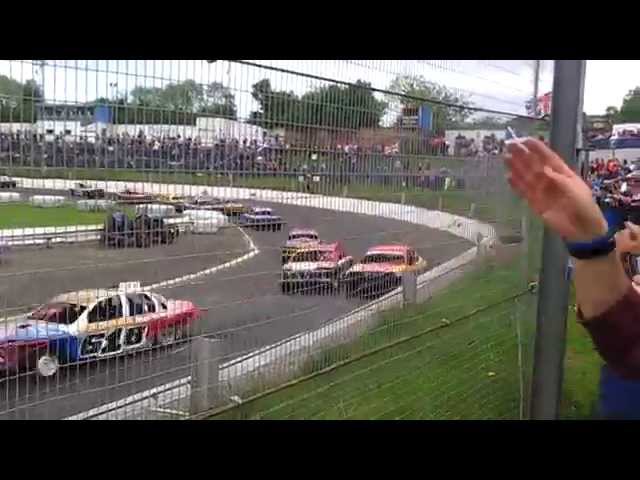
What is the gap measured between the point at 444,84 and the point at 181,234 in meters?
1.59

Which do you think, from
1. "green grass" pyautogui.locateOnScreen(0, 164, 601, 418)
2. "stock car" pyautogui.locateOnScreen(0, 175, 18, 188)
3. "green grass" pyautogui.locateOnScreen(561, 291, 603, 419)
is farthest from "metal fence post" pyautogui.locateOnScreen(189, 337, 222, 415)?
"green grass" pyautogui.locateOnScreen(561, 291, 603, 419)

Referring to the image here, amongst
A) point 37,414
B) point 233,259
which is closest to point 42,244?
point 37,414

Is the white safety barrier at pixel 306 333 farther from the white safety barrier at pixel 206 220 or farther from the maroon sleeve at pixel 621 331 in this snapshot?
the maroon sleeve at pixel 621 331

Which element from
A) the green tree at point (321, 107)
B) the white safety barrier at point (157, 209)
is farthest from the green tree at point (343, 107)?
the white safety barrier at point (157, 209)

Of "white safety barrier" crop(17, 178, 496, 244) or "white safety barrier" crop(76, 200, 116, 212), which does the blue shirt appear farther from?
"white safety barrier" crop(76, 200, 116, 212)

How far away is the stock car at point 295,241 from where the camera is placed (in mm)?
2572

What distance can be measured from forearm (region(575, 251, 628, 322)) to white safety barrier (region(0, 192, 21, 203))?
4.53ft

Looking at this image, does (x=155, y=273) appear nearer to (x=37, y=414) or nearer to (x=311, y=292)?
(x=37, y=414)

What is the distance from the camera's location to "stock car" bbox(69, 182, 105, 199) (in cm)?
203

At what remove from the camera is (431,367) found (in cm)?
345

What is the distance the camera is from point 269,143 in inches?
96.3

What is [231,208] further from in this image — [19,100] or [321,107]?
[19,100]

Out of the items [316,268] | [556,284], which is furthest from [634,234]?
[316,268]

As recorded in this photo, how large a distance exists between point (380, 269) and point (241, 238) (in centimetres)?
87
